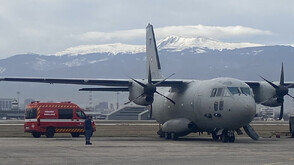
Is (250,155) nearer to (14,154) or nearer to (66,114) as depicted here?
(14,154)

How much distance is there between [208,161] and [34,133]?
2085 cm

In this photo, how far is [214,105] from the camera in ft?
119

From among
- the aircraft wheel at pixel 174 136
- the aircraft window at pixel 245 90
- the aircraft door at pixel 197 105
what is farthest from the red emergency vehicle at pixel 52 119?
the aircraft window at pixel 245 90

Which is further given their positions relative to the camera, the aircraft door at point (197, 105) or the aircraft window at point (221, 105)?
the aircraft door at point (197, 105)

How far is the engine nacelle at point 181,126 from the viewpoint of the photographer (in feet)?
127

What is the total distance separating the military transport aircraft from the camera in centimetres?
3534

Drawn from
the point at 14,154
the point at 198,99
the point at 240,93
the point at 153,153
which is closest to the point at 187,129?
the point at 198,99

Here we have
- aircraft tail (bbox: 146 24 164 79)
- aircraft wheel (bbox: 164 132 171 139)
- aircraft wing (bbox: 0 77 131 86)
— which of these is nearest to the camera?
aircraft wing (bbox: 0 77 131 86)

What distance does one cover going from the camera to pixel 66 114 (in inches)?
1634

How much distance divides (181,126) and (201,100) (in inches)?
95.5

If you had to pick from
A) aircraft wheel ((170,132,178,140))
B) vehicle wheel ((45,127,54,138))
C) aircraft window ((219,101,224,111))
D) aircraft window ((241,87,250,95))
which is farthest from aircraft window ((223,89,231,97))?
vehicle wheel ((45,127,54,138))

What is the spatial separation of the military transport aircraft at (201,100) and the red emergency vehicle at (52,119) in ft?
7.13

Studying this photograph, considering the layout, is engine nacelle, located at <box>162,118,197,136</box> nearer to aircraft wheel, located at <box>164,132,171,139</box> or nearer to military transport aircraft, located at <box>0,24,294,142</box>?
military transport aircraft, located at <box>0,24,294,142</box>

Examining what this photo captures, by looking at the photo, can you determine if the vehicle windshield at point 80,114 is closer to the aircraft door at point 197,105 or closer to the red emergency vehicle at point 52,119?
the red emergency vehicle at point 52,119
